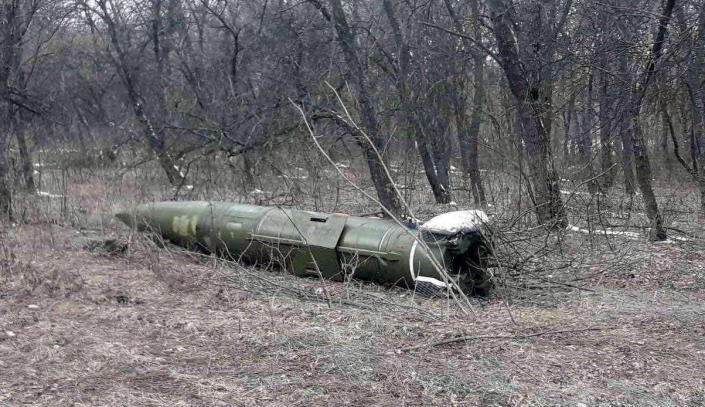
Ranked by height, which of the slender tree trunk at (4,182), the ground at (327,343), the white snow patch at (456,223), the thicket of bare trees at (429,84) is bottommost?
the ground at (327,343)

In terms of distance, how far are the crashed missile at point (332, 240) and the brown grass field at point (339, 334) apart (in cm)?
23

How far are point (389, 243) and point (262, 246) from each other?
1.70 m

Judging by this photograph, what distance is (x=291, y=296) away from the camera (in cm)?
696

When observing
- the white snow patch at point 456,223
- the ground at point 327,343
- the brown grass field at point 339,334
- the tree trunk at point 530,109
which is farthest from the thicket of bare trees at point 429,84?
the ground at point 327,343

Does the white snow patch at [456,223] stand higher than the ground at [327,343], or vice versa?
the white snow patch at [456,223]

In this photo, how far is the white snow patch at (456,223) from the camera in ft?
22.8

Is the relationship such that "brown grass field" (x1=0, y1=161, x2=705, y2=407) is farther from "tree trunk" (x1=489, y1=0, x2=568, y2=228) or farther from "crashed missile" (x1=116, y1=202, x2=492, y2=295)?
"tree trunk" (x1=489, y1=0, x2=568, y2=228)

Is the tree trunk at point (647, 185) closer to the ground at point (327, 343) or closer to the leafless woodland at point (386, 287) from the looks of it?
the leafless woodland at point (386, 287)

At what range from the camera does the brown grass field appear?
422 cm

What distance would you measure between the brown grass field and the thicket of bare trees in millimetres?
1272

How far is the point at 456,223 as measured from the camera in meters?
7.00

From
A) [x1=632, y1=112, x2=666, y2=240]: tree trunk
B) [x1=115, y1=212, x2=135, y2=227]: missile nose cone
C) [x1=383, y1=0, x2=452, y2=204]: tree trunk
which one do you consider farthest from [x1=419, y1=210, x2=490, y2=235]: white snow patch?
[x1=383, y1=0, x2=452, y2=204]: tree trunk

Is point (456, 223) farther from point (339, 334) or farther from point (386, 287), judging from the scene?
point (339, 334)

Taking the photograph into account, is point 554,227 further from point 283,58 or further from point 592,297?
point 283,58
